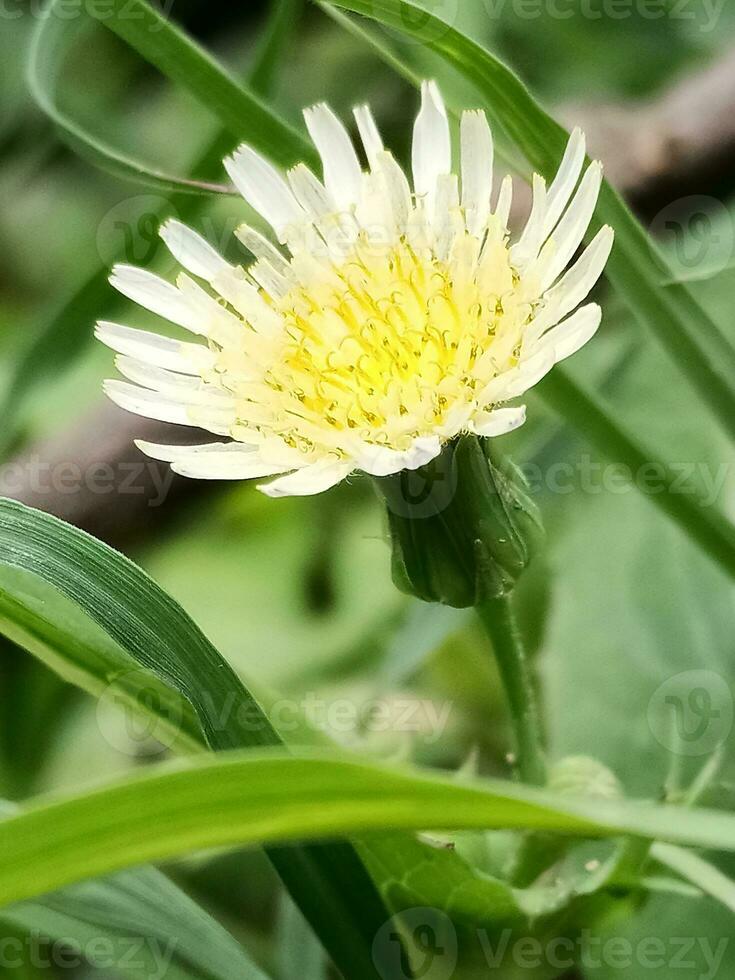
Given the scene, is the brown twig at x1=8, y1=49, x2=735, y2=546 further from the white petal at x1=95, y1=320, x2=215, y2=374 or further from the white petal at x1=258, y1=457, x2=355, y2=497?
the white petal at x1=258, y1=457, x2=355, y2=497

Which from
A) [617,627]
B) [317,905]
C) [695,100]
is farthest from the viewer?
[695,100]

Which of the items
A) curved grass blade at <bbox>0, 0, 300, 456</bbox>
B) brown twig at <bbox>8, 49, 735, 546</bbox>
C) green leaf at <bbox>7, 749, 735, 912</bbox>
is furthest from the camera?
brown twig at <bbox>8, 49, 735, 546</bbox>

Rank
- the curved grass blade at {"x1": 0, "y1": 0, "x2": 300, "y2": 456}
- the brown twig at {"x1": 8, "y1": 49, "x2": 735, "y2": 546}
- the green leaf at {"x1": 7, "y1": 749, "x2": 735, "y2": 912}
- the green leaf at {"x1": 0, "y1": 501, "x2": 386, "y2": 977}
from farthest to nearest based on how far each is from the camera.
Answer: the brown twig at {"x1": 8, "y1": 49, "x2": 735, "y2": 546}
the curved grass blade at {"x1": 0, "y1": 0, "x2": 300, "y2": 456}
the green leaf at {"x1": 0, "y1": 501, "x2": 386, "y2": 977}
the green leaf at {"x1": 7, "y1": 749, "x2": 735, "y2": 912}

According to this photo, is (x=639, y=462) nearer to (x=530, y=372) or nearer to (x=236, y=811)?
(x=530, y=372)

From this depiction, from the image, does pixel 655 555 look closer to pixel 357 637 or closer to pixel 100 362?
pixel 357 637

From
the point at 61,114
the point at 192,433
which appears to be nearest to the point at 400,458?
the point at 61,114

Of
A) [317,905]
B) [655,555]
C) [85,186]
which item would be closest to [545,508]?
[655,555]

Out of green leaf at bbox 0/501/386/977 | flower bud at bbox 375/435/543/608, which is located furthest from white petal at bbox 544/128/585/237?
green leaf at bbox 0/501/386/977
